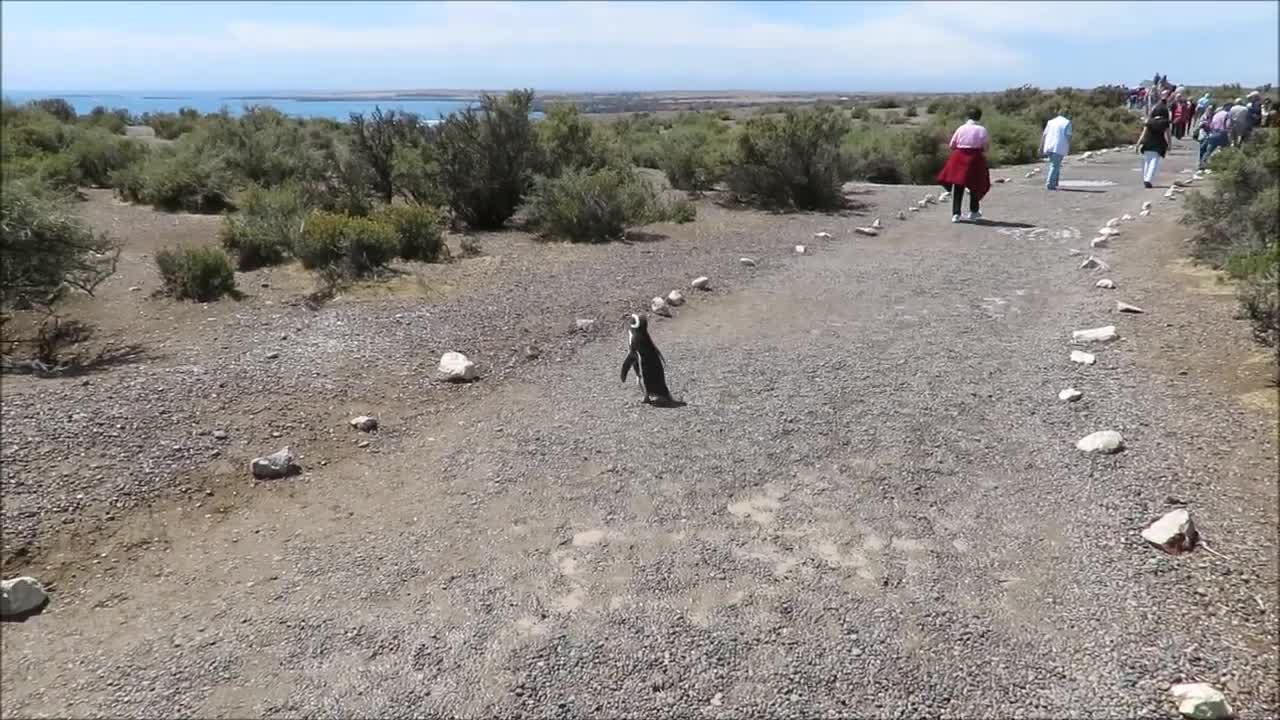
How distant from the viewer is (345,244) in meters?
10.2

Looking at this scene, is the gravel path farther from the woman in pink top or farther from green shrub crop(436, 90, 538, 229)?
green shrub crop(436, 90, 538, 229)

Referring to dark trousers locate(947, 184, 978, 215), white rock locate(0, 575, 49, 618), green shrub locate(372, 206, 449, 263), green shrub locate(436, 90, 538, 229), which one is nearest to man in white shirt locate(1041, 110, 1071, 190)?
dark trousers locate(947, 184, 978, 215)

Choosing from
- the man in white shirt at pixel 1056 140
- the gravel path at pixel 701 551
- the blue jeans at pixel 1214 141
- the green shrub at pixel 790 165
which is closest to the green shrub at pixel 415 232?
the gravel path at pixel 701 551

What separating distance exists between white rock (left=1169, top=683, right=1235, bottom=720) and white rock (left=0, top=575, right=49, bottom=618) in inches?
180

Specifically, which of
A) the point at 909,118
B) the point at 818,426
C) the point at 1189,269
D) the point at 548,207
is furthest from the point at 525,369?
the point at 909,118

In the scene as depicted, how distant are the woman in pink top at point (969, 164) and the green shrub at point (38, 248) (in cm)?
1154

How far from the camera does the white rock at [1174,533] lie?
4.30 metres

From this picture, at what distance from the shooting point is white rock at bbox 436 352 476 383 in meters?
6.86

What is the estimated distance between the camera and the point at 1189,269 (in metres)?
9.95

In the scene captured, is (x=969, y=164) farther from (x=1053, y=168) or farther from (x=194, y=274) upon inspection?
(x=194, y=274)

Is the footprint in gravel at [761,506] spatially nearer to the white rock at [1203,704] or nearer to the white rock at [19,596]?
the white rock at [1203,704]

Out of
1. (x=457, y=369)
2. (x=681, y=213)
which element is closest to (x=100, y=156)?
(x=681, y=213)

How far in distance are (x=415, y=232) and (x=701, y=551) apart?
8.08 metres

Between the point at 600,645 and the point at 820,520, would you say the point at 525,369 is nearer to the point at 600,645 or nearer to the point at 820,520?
the point at 820,520
